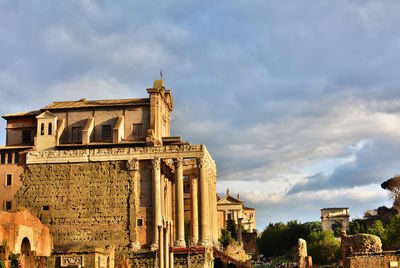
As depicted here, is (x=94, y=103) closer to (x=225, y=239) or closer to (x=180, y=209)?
(x=180, y=209)

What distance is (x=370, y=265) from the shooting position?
24.9 metres

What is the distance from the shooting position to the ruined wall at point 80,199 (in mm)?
58562

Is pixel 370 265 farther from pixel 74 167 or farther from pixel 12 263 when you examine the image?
pixel 74 167

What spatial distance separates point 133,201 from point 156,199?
98.2 inches

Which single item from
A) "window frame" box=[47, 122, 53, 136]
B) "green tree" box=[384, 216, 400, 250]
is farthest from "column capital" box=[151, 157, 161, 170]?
"green tree" box=[384, 216, 400, 250]

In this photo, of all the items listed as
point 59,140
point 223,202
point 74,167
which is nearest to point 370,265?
point 74,167

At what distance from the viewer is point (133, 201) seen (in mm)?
58969

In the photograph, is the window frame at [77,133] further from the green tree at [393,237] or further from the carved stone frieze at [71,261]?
the green tree at [393,237]

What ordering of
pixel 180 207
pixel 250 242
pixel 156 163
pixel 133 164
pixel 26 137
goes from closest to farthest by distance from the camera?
1. pixel 180 207
2. pixel 156 163
3. pixel 133 164
4. pixel 26 137
5. pixel 250 242

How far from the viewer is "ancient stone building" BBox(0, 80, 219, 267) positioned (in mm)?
58156

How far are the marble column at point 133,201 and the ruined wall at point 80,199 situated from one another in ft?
1.29

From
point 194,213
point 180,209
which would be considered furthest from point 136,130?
point 194,213

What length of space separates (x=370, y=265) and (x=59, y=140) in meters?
45.7

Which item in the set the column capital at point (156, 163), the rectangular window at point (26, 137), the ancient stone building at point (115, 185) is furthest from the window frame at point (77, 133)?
the column capital at point (156, 163)
